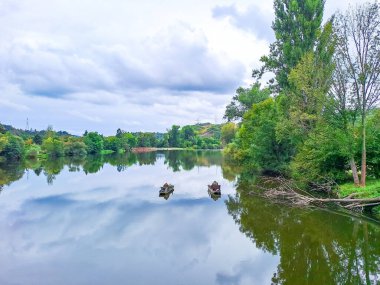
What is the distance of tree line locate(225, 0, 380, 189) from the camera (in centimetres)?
2289

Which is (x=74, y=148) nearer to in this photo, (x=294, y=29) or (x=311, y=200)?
(x=294, y=29)

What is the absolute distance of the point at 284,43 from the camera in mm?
32000

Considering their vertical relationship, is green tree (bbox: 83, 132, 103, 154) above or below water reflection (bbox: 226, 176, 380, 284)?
above

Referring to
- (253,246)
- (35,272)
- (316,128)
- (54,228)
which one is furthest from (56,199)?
(316,128)

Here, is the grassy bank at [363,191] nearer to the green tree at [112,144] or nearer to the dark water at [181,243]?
the dark water at [181,243]

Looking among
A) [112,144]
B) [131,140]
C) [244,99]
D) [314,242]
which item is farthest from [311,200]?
[131,140]

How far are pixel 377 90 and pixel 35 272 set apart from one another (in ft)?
71.4

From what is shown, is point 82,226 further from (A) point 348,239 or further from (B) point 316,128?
(B) point 316,128

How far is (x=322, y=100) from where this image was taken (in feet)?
82.5

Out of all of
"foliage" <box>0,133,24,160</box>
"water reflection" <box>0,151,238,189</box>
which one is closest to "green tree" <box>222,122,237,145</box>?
"water reflection" <box>0,151,238,189</box>

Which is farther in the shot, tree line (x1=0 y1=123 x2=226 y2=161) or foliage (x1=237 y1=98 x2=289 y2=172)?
tree line (x1=0 y1=123 x2=226 y2=161)

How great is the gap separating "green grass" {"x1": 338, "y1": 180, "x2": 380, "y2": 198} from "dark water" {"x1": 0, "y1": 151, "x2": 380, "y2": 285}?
1.84 meters

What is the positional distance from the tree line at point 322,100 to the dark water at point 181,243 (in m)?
5.89

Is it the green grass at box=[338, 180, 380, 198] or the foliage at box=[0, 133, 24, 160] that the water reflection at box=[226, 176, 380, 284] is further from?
the foliage at box=[0, 133, 24, 160]
